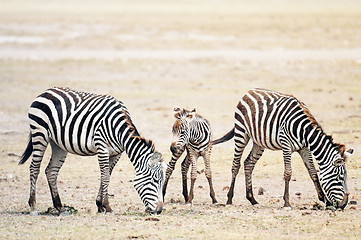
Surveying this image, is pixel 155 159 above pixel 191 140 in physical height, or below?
below

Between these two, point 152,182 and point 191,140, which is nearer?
point 152,182

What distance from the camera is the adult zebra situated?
8555 mm

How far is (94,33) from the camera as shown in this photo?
37.8m

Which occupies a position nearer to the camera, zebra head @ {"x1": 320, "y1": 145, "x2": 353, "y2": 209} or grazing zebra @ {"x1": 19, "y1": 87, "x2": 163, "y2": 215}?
grazing zebra @ {"x1": 19, "y1": 87, "x2": 163, "y2": 215}

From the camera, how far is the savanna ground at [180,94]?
8023mm

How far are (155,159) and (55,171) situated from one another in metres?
1.77

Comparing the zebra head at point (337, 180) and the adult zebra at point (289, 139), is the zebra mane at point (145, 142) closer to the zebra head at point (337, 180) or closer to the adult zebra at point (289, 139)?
the adult zebra at point (289, 139)

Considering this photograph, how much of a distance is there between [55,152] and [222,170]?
3.83 m

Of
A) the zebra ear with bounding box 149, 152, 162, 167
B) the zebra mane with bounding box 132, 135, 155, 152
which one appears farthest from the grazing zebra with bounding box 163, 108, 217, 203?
the zebra ear with bounding box 149, 152, 162, 167

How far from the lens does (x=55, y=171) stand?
360 inches

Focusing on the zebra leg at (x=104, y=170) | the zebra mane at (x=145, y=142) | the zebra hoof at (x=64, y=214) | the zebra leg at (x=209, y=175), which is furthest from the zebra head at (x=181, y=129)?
the zebra hoof at (x=64, y=214)

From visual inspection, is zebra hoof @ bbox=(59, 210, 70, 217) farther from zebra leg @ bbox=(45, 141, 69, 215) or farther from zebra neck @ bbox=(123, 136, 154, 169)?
zebra neck @ bbox=(123, 136, 154, 169)

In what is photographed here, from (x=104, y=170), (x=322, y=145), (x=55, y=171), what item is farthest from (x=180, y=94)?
(x=104, y=170)

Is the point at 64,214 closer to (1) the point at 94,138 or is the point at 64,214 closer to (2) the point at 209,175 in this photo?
(1) the point at 94,138
